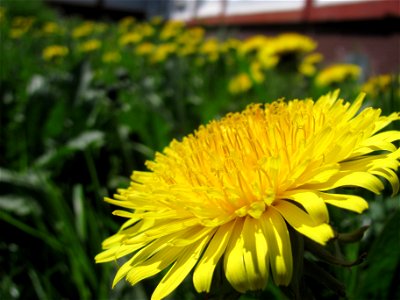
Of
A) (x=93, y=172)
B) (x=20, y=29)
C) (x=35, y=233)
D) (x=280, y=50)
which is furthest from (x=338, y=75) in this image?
(x=20, y=29)

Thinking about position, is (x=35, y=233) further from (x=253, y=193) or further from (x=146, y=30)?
(x=146, y=30)

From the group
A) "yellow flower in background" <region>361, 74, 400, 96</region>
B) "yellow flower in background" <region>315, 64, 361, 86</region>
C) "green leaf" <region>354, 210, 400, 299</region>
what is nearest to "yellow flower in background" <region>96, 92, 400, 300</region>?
"green leaf" <region>354, 210, 400, 299</region>

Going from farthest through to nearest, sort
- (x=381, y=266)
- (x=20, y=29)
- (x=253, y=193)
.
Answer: (x=20, y=29) < (x=381, y=266) < (x=253, y=193)

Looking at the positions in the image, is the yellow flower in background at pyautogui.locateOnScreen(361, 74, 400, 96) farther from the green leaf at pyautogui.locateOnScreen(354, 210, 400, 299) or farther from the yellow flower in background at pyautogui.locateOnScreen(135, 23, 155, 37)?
the yellow flower in background at pyautogui.locateOnScreen(135, 23, 155, 37)

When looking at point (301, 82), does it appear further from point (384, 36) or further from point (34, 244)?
point (384, 36)

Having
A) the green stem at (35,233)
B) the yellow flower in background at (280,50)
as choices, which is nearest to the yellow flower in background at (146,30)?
the yellow flower in background at (280,50)

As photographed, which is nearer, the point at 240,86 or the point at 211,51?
the point at 240,86

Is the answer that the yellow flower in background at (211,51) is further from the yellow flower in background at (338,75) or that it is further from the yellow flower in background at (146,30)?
the yellow flower in background at (146,30)

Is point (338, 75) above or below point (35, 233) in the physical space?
above

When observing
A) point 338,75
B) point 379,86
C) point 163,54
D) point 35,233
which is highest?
point 163,54

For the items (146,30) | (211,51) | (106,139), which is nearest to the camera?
(106,139)
